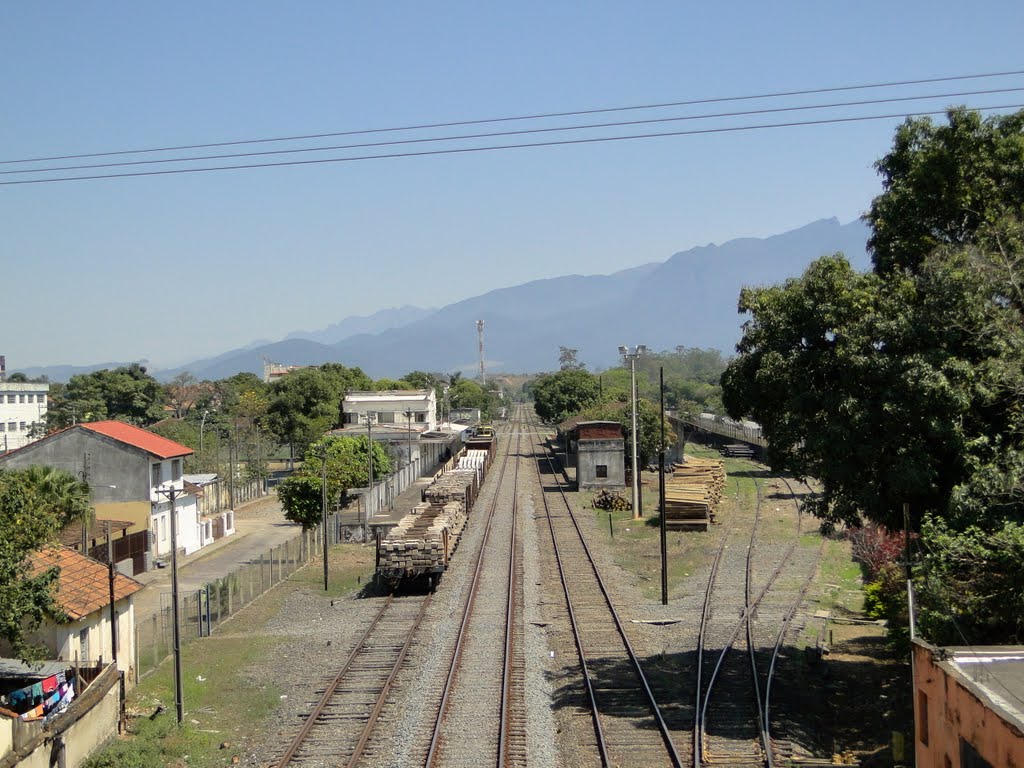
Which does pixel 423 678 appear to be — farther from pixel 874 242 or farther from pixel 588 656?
pixel 874 242

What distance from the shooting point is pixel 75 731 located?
16.3m

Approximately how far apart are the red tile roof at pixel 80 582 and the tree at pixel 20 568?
2.66 meters

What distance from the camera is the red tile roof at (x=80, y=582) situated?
20.2 m

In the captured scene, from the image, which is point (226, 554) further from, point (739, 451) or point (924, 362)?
point (739, 451)

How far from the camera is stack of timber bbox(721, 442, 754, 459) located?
259ft

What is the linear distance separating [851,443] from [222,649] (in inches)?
647

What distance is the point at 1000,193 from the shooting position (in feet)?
56.7

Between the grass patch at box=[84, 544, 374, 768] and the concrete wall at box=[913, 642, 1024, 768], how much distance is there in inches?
432

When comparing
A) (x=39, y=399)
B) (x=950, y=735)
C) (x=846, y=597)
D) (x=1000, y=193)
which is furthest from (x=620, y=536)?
(x=39, y=399)

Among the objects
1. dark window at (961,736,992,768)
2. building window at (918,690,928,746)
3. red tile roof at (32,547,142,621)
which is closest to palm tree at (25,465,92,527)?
red tile roof at (32,547,142,621)

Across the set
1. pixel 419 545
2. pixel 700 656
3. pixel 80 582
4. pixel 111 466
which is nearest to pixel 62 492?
pixel 80 582

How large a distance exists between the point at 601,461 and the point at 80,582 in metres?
37.0

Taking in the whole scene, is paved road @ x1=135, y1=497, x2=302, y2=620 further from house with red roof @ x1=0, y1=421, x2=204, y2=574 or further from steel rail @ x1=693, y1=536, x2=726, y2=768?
steel rail @ x1=693, y1=536, x2=726, y2=768

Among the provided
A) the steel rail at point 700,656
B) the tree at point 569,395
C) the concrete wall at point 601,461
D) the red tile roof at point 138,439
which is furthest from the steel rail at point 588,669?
the tree at point 569,395
